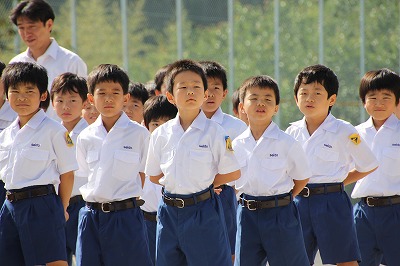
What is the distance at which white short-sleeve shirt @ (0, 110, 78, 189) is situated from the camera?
19.4 ft

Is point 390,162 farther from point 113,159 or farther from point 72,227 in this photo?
point 72,227

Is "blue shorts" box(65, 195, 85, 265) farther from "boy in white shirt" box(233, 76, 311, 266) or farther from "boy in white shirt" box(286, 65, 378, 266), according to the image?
"boy in white shirt" box(286, 65, 378, 266)

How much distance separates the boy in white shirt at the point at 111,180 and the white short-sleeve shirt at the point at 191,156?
0.78 ft

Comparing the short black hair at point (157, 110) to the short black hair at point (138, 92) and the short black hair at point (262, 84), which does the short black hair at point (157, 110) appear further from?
the short black hair at point (262, 84)

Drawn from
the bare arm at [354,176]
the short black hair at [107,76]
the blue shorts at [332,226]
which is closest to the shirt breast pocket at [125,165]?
the short black hair at [107,76]

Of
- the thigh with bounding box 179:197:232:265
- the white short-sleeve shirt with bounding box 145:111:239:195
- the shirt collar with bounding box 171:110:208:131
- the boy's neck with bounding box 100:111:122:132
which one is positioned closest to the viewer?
the thigh with bounding box 179:197:232:265

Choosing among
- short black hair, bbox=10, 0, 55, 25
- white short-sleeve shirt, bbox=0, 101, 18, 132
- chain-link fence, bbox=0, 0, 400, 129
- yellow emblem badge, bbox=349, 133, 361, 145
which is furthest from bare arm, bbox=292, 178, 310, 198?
chain-link fence, bbox=0, 0, 400, 129

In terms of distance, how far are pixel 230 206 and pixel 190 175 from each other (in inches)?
50.0

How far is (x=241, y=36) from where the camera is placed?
47.2 ft

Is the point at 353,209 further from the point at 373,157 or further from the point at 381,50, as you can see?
the point at 381,50

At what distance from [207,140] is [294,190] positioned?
0.84m

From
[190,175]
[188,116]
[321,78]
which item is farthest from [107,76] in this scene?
[321,78]

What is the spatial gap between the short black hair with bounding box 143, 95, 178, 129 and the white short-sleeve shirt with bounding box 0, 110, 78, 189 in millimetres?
1056

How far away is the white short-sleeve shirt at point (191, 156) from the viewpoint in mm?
5668
